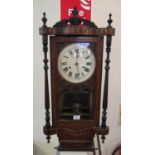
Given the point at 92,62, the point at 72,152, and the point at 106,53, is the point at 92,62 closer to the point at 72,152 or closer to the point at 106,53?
the point at 106,53

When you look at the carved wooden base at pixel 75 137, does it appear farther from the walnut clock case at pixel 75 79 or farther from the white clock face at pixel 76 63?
the white clock face at pixel 76 63

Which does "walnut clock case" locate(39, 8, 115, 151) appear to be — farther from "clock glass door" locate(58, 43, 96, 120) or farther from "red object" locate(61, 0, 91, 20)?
"red object" locate(61, 0, 91, 20)

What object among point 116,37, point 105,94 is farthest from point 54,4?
point 105,94

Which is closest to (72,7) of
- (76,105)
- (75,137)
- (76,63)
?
(76,63)

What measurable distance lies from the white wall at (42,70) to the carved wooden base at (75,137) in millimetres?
78

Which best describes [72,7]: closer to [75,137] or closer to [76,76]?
[76,76]

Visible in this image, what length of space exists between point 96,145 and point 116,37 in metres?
0.55

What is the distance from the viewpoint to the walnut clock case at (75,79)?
2.96ft

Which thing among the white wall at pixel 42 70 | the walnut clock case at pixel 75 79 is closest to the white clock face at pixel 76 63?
the walnut clock case at pixel 75 79

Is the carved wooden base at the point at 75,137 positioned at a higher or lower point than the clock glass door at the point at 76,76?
lower

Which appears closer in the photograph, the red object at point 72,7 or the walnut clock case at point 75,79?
the walnut clock case at point 75,79

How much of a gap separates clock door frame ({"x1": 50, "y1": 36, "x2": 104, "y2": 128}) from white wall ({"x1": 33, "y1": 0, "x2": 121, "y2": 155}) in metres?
0.12

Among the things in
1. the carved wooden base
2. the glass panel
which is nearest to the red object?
the glass panel

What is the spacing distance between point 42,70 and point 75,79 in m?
0.20
